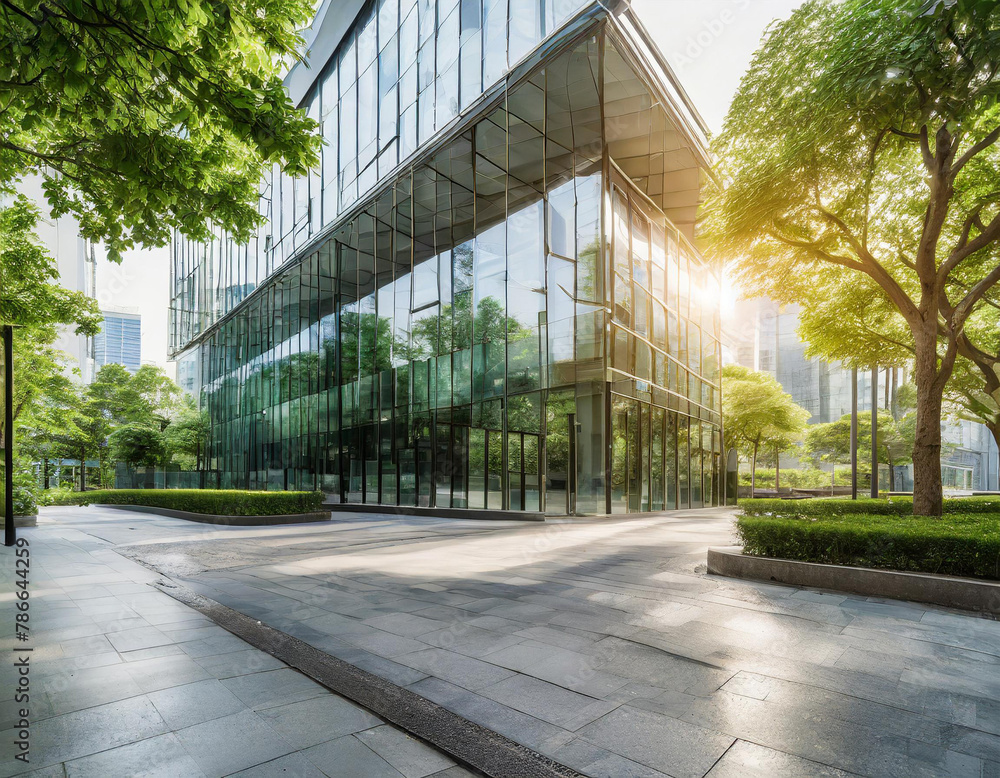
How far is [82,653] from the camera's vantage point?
15.5ft

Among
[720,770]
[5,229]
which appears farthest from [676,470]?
[5,229]

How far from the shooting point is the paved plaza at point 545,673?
3.18 meters

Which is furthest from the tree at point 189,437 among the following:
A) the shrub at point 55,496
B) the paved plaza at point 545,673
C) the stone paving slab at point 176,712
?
the stone paving slab at point 176,712

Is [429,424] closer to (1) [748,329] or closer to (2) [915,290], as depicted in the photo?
(2) [915,290]

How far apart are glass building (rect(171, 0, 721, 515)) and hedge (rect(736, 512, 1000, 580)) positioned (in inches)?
388

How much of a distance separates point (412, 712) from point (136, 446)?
3962cm

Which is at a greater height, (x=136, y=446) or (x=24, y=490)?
(x=136, y=446)

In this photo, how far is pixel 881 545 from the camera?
6.98 meters

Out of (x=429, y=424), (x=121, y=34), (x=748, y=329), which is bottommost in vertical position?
(x=429, y=424)

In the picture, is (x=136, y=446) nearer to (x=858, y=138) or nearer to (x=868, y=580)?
(x=858, y=138)

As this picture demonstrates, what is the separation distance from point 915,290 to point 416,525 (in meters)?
16.7

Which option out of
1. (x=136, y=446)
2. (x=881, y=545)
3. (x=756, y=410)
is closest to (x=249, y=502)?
(x=881, y=545)

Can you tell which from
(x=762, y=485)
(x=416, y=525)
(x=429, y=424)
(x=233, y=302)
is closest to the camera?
(x=416, y=525)

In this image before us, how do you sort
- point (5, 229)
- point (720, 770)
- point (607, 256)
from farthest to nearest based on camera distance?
point (607, 256), point (5, 229), point (720, 770)
